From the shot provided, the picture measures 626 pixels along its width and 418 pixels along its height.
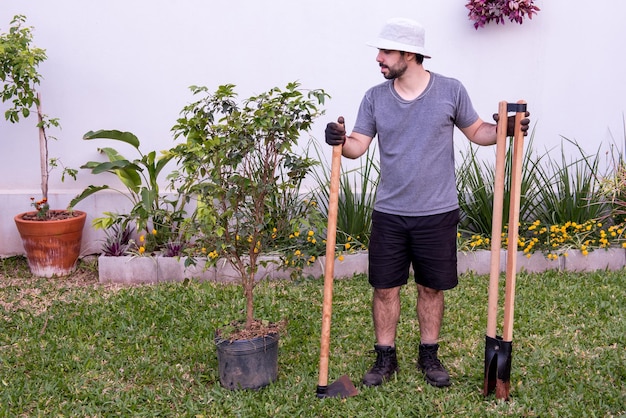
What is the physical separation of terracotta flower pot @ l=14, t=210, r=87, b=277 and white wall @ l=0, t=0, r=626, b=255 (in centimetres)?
68

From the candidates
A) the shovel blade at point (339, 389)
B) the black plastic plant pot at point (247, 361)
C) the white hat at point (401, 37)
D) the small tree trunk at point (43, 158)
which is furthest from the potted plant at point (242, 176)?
the small tree trunk at point (43, 158)

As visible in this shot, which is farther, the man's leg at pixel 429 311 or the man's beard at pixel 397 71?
the man's leg at pixel 429 311

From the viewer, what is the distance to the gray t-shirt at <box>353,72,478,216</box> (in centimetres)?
359

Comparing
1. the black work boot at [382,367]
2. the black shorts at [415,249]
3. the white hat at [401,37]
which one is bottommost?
the black work boot at [382,367]

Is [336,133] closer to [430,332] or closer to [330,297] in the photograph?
[330,297]

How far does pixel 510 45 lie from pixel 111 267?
12.0 feet

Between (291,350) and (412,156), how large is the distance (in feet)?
4.73

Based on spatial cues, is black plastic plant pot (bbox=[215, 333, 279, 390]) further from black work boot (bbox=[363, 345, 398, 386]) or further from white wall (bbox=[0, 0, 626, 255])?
white wall (bbox=[0, 0, 626, 255])

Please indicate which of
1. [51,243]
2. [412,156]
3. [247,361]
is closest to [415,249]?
[412,156]

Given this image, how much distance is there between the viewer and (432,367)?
393 cm

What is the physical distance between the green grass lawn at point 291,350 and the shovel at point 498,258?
14 centimetres

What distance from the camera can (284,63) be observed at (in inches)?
240

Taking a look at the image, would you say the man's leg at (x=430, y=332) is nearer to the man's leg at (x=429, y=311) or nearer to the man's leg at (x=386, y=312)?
→ the man's leg at (x=429, y=311)

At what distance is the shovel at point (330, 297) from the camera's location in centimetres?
353
